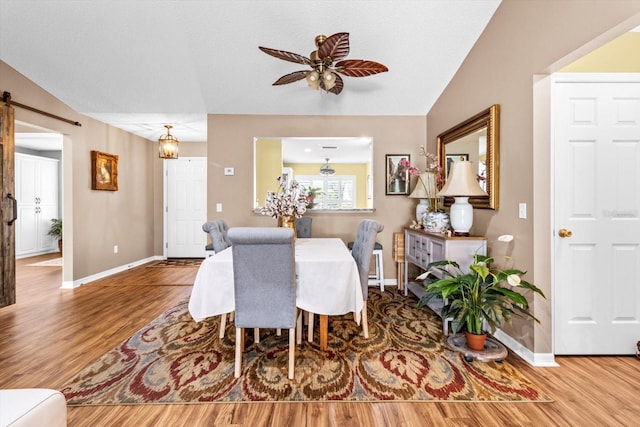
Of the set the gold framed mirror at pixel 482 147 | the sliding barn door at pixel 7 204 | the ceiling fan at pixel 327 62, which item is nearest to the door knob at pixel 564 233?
the gold framed mirror at pixel 482 147

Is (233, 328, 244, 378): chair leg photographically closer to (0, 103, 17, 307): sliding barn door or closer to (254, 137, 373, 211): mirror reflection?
(0, 103, 17, 307): sliding barn door

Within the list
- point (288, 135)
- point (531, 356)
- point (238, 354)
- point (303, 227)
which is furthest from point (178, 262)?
point (531, 356)

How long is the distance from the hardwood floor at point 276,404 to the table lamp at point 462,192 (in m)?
1.10

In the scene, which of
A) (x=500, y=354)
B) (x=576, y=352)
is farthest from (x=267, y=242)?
(x=576, y=352)

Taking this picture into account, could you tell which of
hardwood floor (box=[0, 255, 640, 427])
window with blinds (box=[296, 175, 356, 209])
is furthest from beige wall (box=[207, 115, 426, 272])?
window with blinds (box=[296, 175, 356, 209])

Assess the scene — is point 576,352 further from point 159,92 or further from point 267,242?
point 159,92

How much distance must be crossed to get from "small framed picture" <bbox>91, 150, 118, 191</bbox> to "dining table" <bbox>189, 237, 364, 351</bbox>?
3.59 meters

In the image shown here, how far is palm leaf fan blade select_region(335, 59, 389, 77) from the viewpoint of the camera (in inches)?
92.7

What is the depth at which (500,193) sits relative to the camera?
8.50 ft

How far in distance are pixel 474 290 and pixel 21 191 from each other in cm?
859

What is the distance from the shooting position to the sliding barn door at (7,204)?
3.26 meters

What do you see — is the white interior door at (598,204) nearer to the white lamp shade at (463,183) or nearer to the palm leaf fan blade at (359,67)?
the white lamp shade at (463,183)

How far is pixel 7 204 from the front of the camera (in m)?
3.30

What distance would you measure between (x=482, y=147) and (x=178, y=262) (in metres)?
5.44
